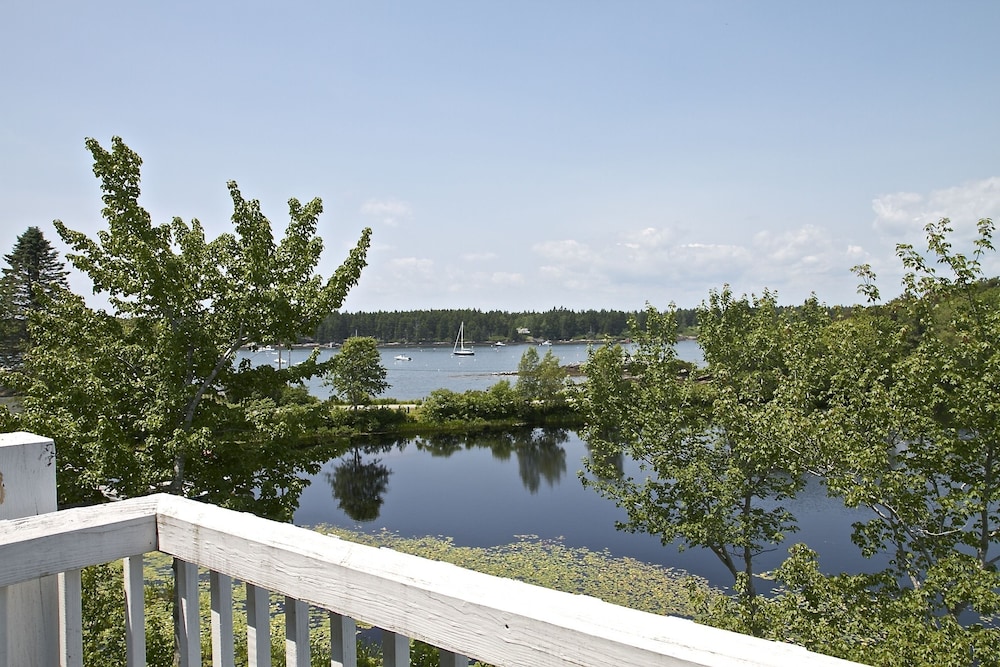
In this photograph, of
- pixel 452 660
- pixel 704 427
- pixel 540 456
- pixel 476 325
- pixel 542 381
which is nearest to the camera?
pixel 452 660

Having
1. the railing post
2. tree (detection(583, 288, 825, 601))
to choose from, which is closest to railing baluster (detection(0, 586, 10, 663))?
the railing post

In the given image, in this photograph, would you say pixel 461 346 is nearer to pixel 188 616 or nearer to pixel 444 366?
pixel 444 366

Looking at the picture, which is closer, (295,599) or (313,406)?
(295,599)

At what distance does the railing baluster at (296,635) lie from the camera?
3.18ft

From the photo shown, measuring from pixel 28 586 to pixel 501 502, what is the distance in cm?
2067

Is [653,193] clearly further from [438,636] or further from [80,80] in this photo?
[438,636]

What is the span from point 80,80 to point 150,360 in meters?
3.24

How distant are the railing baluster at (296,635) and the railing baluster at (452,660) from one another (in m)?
0.26

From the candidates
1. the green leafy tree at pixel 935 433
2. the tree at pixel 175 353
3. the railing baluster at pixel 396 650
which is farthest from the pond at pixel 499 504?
the railing baluster at pixel 396 650

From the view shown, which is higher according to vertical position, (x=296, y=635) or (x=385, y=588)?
(x=385, y=588)

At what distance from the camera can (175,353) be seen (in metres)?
7.62

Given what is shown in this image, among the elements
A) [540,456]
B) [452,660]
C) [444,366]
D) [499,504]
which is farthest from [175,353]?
[444,366]

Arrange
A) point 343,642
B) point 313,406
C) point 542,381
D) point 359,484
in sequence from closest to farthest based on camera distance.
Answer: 1. point 343,642
2. point 313,406
3. point 359,484
4. point 542,381

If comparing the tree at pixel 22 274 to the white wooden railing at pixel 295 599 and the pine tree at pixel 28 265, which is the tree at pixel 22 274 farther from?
the white wooden railing at pixel 295 599
